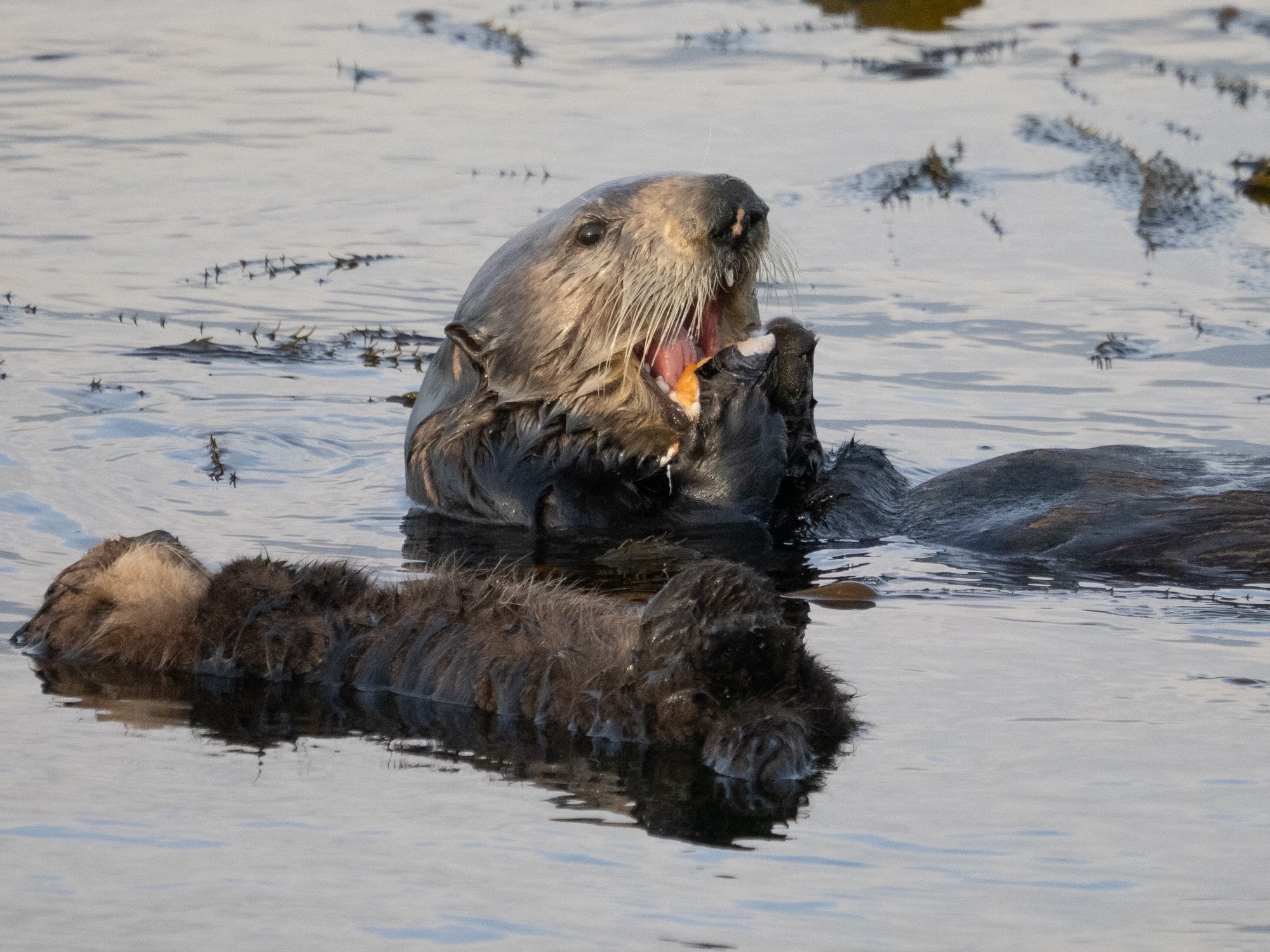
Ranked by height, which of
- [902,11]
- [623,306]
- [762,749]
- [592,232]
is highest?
[902,11]

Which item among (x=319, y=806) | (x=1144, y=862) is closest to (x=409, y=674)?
(x=319, y=806)

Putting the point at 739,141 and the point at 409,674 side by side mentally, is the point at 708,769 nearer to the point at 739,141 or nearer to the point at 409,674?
the point at 409,674

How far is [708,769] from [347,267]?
22.9 feet

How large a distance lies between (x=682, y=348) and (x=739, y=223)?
0.55 metres

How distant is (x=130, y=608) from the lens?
4555mm

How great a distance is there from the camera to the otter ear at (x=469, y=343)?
6.22 meters

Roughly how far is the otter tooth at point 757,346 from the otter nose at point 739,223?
0.31 metres

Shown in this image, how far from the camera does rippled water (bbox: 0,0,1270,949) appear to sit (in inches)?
129

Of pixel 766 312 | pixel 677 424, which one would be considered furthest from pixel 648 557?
pixel 766 312

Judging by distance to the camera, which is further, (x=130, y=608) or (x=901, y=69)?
(x=901, y=69)

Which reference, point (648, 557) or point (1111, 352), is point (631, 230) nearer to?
point (648, 557)

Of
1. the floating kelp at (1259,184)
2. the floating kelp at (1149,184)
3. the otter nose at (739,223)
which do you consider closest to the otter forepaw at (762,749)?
the otter nose at (739,223)

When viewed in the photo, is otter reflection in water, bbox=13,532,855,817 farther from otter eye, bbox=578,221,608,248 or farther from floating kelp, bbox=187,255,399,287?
floating kelp, bbox=187,255,399,287

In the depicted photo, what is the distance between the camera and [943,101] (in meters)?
14.4
